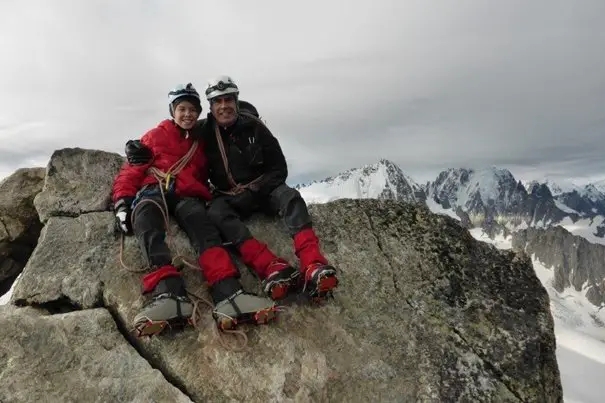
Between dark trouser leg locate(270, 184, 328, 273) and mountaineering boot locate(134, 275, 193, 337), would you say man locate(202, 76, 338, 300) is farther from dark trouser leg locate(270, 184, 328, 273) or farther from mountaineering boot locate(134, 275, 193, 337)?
mountaineering boot locate(134, 275, 193, 337)

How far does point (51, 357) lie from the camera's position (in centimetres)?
731

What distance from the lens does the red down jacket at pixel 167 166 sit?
10.0 metres

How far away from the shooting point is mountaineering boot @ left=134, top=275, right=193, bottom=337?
7516 millimetres

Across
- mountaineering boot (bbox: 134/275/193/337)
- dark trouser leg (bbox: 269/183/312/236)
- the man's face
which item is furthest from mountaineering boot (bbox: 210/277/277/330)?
the man's face

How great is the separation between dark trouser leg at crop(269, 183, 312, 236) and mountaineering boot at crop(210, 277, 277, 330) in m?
1.79

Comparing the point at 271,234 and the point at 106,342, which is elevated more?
the point at 271,234

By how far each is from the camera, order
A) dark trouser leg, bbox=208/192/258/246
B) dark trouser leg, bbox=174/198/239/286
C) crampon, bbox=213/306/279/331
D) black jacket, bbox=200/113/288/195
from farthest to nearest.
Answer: black jacket, bbox=200/113/288/195 → dark trouser leg, bbox=208/192/258/246 → dark trouser leg, bbox=174/198/239/286 → crampon, bbox=213/306/279/331

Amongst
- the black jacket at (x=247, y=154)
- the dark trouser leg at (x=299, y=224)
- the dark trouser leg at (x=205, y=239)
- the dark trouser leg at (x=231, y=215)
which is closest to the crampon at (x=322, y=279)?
the dark trouser leg at (x=299, y=224)

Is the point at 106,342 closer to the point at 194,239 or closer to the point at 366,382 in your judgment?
the point at 194,239

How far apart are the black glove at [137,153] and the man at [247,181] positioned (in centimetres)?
142

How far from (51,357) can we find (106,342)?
2.82 feet

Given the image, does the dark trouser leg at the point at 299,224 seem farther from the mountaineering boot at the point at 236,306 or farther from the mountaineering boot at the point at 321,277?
the mountaineering boot at the point at 236,306

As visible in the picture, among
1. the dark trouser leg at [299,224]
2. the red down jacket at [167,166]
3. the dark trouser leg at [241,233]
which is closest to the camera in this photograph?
the dark trouser leg at [299,224]

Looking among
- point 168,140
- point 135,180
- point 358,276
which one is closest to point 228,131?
point 168,140
